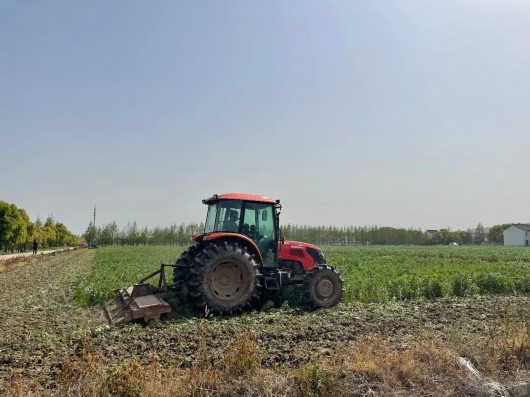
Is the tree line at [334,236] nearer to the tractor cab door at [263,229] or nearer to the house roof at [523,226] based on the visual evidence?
the house roof at [523,226]

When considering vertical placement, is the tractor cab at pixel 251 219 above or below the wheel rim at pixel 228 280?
above

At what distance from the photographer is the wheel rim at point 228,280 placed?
8961mm

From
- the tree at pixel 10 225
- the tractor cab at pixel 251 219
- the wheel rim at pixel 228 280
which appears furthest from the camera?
the tree at pixel 10 225

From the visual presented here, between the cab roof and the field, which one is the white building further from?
the cab roof

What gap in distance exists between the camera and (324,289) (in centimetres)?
998

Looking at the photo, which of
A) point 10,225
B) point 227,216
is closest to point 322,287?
point 227,216

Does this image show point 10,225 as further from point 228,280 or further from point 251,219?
point 228,280

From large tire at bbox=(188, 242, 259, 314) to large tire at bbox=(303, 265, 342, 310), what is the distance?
56.3 inches

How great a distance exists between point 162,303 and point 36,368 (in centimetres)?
316

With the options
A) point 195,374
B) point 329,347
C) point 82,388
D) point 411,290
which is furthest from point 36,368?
point 411,290

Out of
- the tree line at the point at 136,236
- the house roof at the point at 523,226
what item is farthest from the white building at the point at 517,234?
the tree line at the point at 136,236

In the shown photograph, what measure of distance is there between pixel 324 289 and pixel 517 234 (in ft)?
357

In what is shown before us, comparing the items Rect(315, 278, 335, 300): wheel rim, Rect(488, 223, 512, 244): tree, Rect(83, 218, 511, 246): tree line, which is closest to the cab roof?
Rect(315, 278, 335, 300): wheel rim

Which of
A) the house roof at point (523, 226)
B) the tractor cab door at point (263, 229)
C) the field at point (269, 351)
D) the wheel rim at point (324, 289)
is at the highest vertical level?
the house roof at point (523, 226)
